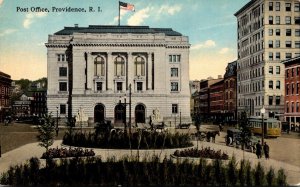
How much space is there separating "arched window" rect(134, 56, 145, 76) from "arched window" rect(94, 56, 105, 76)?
6.12 m

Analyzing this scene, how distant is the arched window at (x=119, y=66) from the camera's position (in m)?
75.9

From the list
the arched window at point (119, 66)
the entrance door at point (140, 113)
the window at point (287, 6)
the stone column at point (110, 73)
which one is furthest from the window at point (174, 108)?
the window at point (287, 6)

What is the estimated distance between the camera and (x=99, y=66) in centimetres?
7594

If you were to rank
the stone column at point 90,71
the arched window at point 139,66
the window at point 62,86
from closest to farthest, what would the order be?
the stone column at point 90,71 < the arched window at point 139,66 < the window at point 62,86

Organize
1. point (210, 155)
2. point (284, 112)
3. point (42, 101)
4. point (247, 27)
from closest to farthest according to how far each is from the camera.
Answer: point (210, 155) → point (284, 112) → point (247, 27) → point (42, 101)

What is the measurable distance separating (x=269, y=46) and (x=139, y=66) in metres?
23.6

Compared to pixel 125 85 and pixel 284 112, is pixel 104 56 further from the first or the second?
pixel 284 112

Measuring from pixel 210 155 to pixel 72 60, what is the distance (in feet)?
174

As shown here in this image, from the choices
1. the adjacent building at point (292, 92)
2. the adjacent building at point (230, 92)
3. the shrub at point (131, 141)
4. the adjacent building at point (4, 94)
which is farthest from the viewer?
the adjacent building at point (230, 92)

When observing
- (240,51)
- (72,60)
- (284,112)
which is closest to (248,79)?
(240,51)

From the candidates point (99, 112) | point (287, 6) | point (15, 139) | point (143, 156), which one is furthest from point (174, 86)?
point (143, 156)

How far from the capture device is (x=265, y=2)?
69.7 m

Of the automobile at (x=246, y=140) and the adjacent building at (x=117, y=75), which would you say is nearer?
the automobile at (x=246, y=140)

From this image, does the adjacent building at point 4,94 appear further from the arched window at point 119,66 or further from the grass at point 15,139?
the grass at point 15,139
